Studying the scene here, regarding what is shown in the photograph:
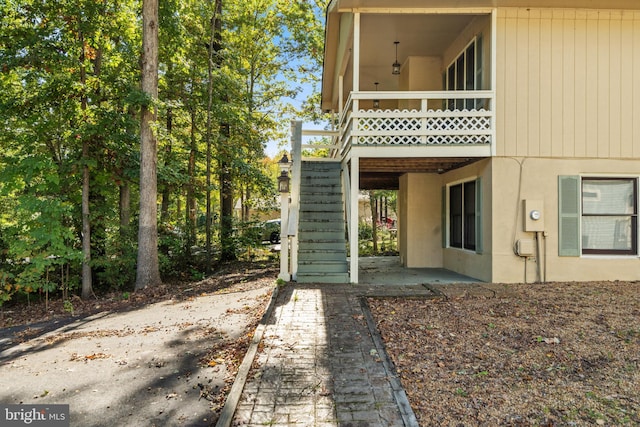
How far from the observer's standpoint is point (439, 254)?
30.3ft

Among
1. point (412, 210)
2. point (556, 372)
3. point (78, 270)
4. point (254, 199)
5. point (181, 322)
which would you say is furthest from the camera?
point (254, 199)

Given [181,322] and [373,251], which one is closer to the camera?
[181,322]

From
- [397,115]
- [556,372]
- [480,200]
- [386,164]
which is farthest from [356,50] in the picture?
[556,372]

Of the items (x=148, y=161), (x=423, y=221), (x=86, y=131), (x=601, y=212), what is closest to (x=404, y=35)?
(x=423, y=221)

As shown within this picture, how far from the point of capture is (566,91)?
22.8ft

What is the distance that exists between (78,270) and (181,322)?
477cm

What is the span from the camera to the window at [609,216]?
6.99 metres

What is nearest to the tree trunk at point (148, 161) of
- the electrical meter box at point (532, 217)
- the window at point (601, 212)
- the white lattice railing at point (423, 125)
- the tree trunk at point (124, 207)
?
the tree trunk at point (124, 207)

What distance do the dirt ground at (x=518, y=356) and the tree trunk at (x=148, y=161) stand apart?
5.15 metres

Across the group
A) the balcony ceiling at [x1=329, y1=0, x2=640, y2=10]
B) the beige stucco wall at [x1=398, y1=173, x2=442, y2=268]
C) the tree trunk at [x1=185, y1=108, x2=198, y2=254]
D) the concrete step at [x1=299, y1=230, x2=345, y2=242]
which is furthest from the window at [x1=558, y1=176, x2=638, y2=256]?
the tree trunk at [x1=185, y1=108, x2=198, y2=254]

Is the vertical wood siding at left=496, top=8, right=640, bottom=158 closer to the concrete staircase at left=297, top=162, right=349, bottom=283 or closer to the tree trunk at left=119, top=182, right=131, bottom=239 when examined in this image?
the concrete staircase at left=297, top=162, right=349, bottom=283

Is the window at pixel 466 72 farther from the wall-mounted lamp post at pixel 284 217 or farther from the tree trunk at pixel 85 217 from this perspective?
the tree trunk at pixel 85 217

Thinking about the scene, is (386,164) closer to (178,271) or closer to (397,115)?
(397,115)

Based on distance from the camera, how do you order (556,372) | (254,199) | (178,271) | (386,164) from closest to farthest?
(556,372)
(386,164)
(178,271)
(254,199)
